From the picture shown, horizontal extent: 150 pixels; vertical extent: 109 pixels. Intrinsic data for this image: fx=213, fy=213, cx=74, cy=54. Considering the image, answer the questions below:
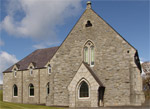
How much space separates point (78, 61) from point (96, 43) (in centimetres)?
338

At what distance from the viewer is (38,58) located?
4472 centimetres

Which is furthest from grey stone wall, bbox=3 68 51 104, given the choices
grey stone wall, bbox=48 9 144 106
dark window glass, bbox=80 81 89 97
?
dark window glass, bbox=80 81 89 97

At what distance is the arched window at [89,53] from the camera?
2777cm

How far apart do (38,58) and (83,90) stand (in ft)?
69.6

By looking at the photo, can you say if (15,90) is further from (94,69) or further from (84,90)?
(94,69)

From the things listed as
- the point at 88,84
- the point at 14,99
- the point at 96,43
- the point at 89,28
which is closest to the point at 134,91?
the point at 88,84

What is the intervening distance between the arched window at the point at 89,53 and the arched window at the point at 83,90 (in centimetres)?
319

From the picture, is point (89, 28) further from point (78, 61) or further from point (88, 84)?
point (88, 84)

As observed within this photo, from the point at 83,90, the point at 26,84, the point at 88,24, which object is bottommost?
the point at 83,90

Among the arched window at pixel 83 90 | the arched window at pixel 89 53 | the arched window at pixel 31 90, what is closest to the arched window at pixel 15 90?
the arched window at pixel 31 90

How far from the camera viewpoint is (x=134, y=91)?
80.4 feet

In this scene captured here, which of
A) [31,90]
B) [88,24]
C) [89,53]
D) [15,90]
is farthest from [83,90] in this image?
[15,90]

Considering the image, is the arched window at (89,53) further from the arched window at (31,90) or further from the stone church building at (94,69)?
the arched window at (31,90)

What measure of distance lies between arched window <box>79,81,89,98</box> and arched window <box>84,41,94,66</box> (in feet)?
10.5
